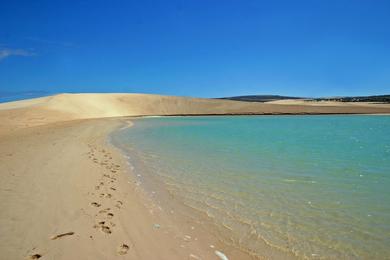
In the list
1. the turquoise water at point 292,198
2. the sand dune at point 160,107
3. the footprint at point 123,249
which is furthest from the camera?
the sand dune at point 160,107

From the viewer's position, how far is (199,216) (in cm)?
455

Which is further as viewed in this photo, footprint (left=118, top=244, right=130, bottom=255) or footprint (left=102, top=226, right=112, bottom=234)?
footprint (left=102, top=226, right=112, bottom=234)

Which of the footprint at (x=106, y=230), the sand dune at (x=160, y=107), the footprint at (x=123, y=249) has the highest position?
the sand dune at (x=160, y=107)

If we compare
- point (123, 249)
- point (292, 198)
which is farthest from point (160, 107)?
point (123, 249)

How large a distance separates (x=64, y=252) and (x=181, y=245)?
3.99 feet

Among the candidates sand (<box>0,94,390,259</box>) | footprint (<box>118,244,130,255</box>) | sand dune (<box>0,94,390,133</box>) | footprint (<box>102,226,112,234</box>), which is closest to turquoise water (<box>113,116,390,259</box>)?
sand (<box>0,94,390,259</box>)

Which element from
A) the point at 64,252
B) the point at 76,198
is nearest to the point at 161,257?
the point at 64,252

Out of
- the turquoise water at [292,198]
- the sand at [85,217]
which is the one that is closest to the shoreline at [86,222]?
the sand at [85,217]

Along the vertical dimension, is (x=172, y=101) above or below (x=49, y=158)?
above

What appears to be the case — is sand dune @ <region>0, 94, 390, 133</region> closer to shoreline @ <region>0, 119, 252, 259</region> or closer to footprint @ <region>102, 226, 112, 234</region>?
shoreline @ <region>0, 119, 252, 259</region>

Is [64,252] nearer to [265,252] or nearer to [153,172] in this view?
[265,252]

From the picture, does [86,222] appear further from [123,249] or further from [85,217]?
[123,249]

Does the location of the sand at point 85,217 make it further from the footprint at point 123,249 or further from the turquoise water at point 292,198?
the turquoise water at point 292,198

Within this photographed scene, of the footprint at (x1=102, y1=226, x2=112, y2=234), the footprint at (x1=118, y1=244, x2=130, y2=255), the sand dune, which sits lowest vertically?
the footprint at (x1=118, y1=244, x2=130, y2=255)
